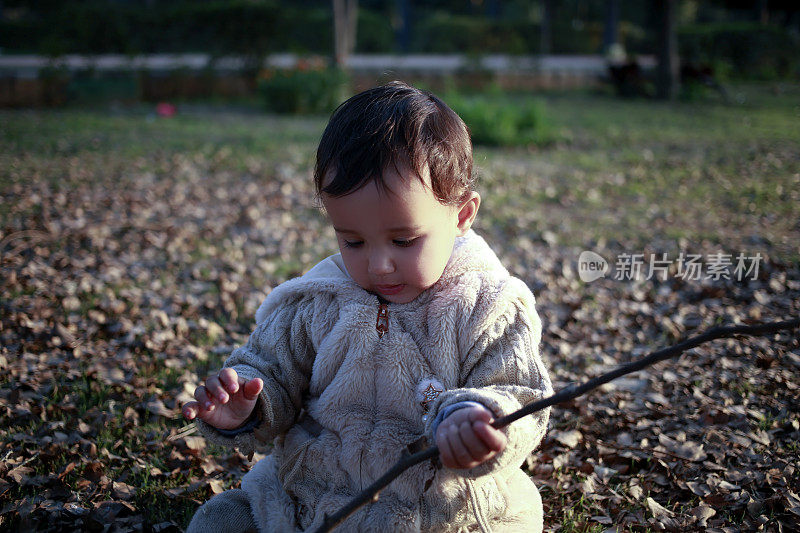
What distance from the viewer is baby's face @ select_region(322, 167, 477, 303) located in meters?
1.93

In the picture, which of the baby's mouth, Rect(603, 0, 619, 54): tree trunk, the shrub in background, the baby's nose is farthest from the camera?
Rect(603, 0, 619, 54): tree trunk

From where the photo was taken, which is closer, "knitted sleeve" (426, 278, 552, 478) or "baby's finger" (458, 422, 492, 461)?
"baby's finger" (458, 422, 492, 461)

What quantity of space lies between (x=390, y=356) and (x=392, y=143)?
0.64 meters

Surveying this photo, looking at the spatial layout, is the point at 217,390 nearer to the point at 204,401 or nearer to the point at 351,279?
the point at 204,401

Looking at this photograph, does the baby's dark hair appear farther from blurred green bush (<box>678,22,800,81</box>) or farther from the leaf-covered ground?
blurred green bush (<box>678,22,800,81</box>)

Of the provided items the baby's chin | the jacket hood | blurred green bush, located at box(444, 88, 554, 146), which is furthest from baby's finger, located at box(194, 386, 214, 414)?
blurred green bush, located at box(444, 88, 554, 146)

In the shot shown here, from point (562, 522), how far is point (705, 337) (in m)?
1.43

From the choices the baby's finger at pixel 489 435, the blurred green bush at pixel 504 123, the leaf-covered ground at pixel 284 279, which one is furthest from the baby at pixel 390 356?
the blurred green bush at pixel 504 123

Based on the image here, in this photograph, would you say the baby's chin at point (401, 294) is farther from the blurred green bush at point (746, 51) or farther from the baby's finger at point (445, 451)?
the blurred green bush at point (746, 51)

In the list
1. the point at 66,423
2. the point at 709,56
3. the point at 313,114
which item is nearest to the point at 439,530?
the point at 66,423

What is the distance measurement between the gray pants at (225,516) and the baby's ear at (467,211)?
1.19 meters

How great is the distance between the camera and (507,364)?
6.62 feet

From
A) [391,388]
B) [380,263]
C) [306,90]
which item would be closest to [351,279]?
[380,263]

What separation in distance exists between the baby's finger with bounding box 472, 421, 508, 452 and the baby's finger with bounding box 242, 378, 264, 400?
645 millimetres
